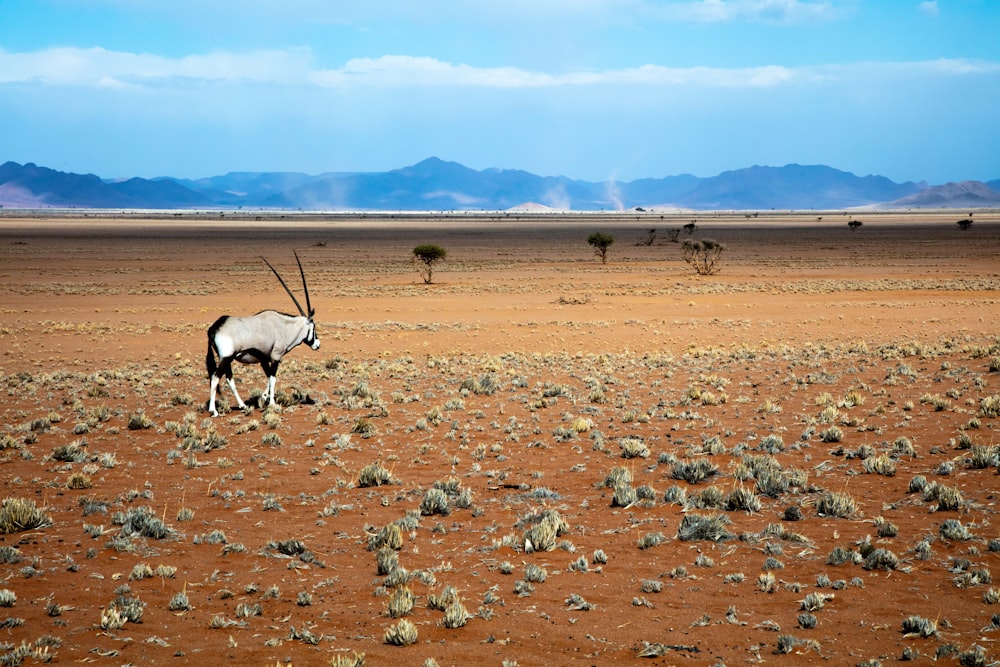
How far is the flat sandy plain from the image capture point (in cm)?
642

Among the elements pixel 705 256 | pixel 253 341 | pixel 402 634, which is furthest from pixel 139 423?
pixel 705 256

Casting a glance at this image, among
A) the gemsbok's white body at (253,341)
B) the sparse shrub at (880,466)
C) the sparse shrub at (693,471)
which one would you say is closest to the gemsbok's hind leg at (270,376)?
the gemsbok's white body at (253,341)

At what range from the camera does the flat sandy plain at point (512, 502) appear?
6.42 meters

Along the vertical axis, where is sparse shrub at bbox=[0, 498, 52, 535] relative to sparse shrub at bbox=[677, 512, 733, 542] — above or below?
above

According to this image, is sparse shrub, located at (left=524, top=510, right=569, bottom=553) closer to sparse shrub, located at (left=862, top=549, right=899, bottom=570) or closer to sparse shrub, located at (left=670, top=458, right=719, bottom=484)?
sparse shrub, located at (left=670, top=458, right=719, bottom=484)

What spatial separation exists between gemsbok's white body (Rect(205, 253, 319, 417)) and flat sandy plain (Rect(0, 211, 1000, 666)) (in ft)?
2.36

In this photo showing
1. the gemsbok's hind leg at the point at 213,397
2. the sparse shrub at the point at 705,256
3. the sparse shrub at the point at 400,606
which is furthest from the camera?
the sparse shrub at the point at 705,256

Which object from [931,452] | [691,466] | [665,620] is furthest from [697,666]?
[931,452]

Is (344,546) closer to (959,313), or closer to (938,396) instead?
(938,396)

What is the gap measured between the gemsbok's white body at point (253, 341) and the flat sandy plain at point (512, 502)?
0.72 metres

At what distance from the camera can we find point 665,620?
6.66 metres

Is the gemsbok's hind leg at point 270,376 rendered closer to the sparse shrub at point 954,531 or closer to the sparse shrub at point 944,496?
the sparse shrub at point 944,496

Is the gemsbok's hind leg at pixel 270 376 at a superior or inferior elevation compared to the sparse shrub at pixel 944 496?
superior

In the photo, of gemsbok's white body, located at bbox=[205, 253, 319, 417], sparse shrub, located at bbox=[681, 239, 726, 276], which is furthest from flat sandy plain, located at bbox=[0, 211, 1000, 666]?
sparse shrub, located at bbox=[681, 239, 726, 276]
